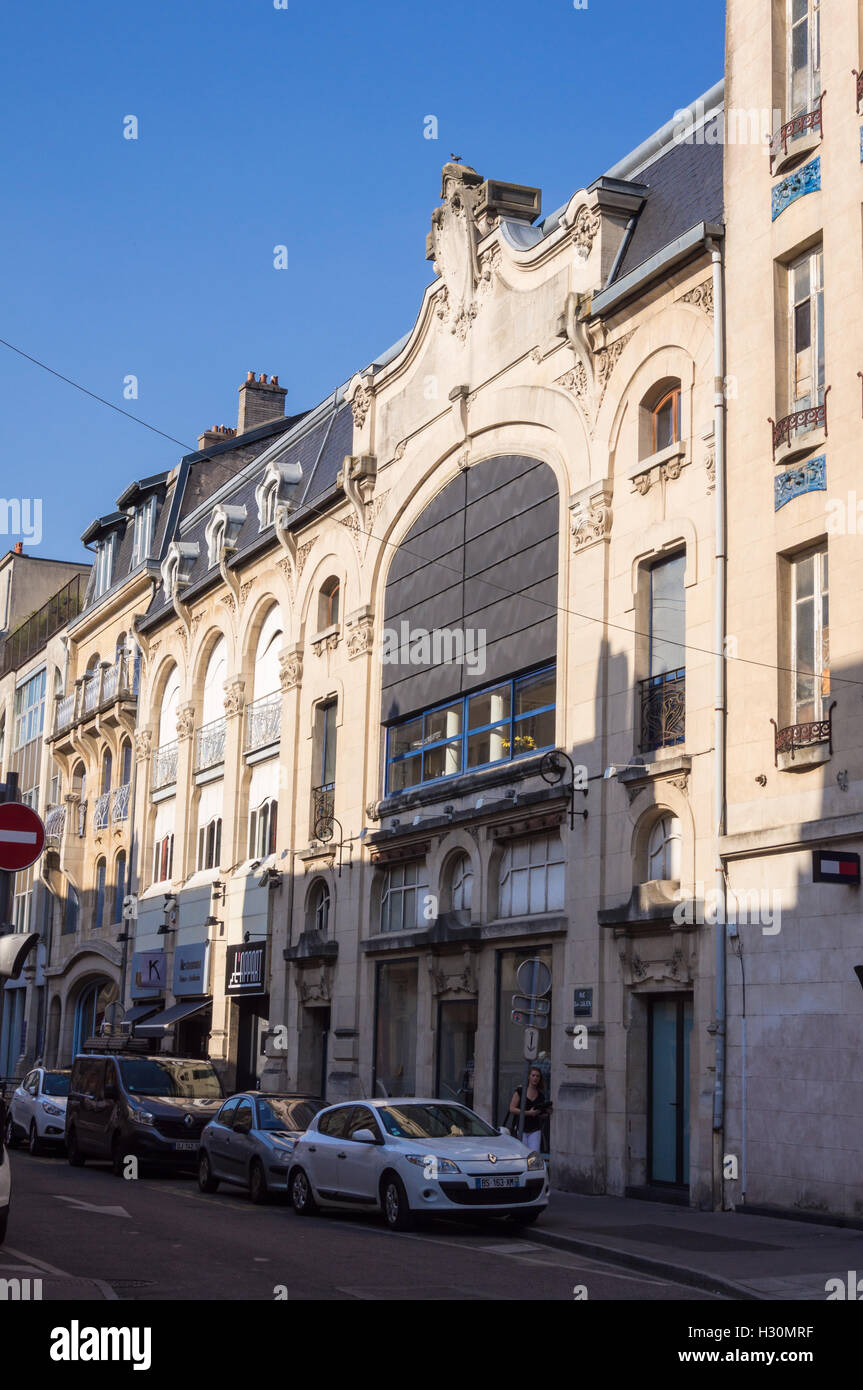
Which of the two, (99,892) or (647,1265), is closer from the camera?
(647,1265)

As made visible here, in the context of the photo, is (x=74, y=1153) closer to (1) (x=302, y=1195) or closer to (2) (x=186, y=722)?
(1) (x=302, y=1195)

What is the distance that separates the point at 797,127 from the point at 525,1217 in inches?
509

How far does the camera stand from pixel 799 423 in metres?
19.3

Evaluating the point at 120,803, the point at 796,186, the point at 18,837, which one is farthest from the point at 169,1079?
the point at 120,803

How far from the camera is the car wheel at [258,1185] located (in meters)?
20.1

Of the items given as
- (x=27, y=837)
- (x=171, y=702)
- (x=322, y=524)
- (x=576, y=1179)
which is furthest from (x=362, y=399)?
(x=27, y=837)

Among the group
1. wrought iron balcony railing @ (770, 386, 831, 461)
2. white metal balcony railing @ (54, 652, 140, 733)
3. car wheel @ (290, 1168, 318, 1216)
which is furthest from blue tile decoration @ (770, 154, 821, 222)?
white metal balcony railing @ (54, 652, 140, 733)

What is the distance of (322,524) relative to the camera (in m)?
33.7

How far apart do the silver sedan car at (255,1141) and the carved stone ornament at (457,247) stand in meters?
13.4

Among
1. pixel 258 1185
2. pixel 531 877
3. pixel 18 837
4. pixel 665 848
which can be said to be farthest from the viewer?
pixel 531 877

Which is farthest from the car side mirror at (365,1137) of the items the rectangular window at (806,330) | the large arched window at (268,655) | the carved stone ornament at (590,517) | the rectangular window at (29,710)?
the rectangular window at (29,710)

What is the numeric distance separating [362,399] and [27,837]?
22.0 metres

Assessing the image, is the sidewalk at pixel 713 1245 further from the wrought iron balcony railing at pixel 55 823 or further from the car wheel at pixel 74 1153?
the wrought iron balcony railing at pixel 55 823

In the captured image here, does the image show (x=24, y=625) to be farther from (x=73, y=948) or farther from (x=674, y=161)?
(x=674, y=161)
